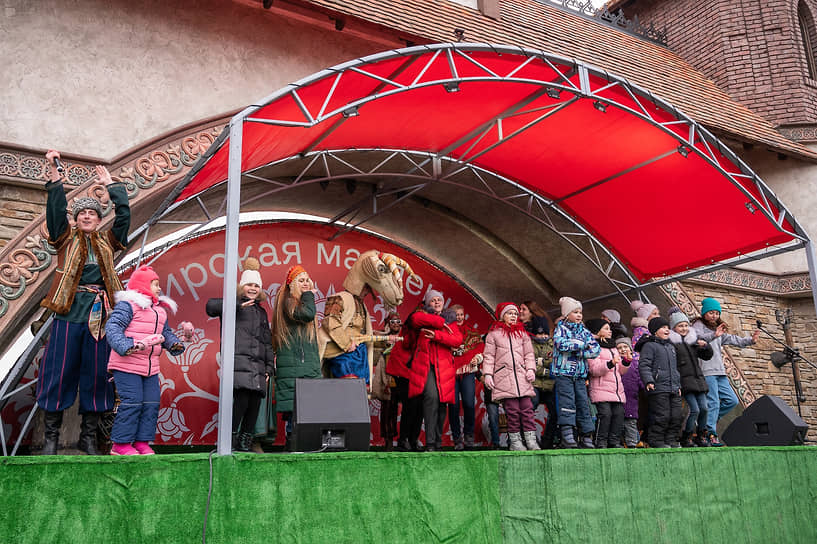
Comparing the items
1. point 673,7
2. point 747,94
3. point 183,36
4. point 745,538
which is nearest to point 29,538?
point 745,538

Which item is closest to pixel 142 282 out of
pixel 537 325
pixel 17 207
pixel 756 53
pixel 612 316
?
pixel 17 207

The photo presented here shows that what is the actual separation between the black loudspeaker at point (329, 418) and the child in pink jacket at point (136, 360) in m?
1.00

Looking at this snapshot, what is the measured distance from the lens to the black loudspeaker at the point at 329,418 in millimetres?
5074

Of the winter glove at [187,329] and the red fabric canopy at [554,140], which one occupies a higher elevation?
the red fabric canopy at [554,140]

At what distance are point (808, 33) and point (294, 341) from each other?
1249cm

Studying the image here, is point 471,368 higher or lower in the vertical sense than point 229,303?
lower

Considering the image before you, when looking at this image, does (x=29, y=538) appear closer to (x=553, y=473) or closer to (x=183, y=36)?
(x=553, y=473)

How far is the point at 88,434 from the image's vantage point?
16.7 feet

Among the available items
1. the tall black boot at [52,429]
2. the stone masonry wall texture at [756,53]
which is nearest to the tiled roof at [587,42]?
the stone masonry wall texture at [756,53]

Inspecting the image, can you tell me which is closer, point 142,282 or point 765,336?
point 142,282

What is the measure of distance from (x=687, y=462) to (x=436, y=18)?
6.23m

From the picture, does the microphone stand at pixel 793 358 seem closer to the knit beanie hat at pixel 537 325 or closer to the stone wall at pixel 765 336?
the stone wall at pixel 765 336

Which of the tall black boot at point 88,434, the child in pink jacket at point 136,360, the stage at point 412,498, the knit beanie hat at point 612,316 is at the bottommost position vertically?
the stage at point 412,498

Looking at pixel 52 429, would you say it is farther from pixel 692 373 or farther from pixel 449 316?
pixel 692 373
